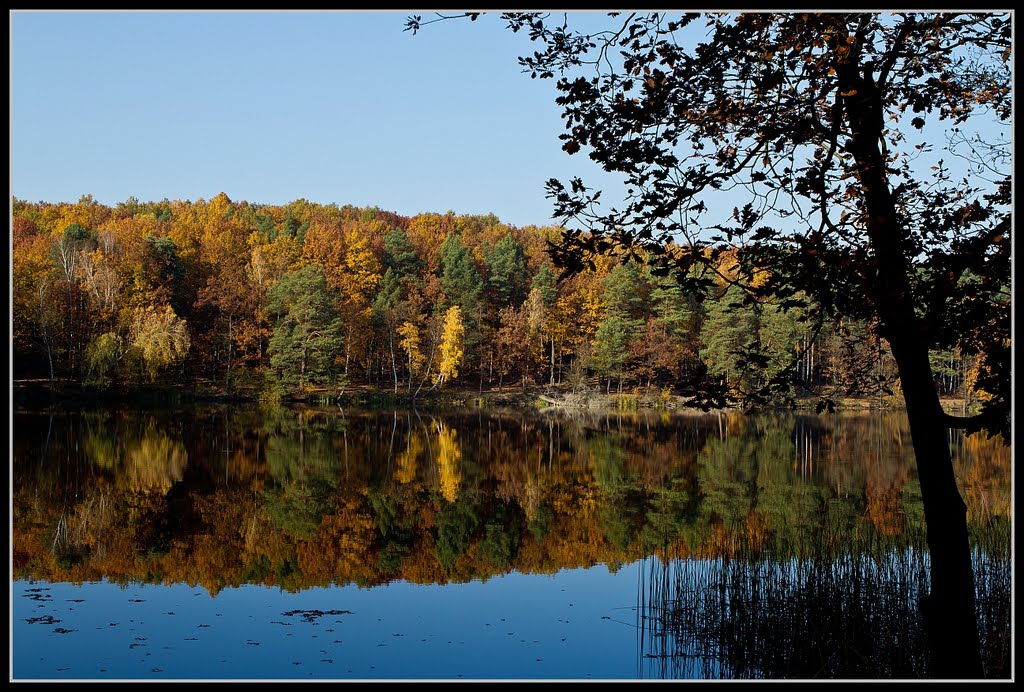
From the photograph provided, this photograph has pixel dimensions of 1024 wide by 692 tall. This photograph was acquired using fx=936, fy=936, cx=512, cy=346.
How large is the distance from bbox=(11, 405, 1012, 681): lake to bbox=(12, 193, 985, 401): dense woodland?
17120 millimetres

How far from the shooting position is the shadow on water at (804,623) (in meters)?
5.98

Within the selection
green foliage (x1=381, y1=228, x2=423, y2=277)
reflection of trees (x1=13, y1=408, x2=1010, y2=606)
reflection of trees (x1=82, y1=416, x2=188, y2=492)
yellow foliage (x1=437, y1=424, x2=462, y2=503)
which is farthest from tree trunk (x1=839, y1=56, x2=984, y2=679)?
green foliage (x1=381, y1=228, x2=423, y2=277)

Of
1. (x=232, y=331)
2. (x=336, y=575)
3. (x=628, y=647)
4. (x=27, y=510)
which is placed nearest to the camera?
(x=628, y=647)

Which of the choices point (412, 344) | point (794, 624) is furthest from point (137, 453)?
point (412, 344)

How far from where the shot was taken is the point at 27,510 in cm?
1311

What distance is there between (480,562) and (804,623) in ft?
15.2

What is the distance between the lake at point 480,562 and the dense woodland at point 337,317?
56.2 ft

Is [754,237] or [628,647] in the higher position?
[754,237]

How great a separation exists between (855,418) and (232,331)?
27.9 metres

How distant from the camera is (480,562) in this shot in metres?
10.6

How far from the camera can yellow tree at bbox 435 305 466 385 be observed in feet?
143

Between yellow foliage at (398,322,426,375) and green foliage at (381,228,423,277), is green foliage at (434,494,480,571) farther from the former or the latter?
green foliage at (381,228,423,277)
